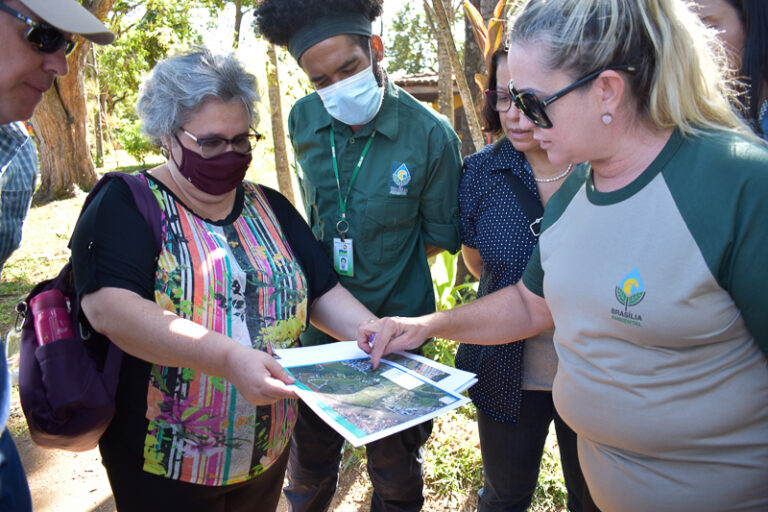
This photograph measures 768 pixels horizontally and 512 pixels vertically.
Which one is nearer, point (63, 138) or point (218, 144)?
point (218, 144)

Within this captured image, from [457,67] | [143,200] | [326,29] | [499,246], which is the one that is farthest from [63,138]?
[499,246]

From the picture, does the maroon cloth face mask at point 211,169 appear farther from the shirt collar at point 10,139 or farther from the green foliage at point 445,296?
the green foliage at point 445,296

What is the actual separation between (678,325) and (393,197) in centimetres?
139

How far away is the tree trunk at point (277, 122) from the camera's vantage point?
588cm

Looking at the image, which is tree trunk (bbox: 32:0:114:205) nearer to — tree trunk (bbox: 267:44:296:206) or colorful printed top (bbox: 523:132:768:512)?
tree trunk (bbox: 267:44:296:206)

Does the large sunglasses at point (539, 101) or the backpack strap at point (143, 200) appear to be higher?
the large sunglasses at point (539, 101)

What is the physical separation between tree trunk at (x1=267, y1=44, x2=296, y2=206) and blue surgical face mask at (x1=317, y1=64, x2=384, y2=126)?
10.9 feet

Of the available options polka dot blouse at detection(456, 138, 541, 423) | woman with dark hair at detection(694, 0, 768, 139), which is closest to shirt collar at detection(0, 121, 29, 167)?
polka dot blouse at detection(456, 138, 541, 423)

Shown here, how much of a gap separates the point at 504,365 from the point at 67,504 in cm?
288

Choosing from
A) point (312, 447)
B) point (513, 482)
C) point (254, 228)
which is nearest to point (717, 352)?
point (513, 482)

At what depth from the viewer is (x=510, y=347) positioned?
2.21 m

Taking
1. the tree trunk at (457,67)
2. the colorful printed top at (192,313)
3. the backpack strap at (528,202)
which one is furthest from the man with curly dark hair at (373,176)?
the tree trunk at (457,67)

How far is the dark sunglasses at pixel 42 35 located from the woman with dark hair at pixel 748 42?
2017 millimetres

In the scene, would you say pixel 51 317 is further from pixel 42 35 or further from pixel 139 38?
pixel 139 38
